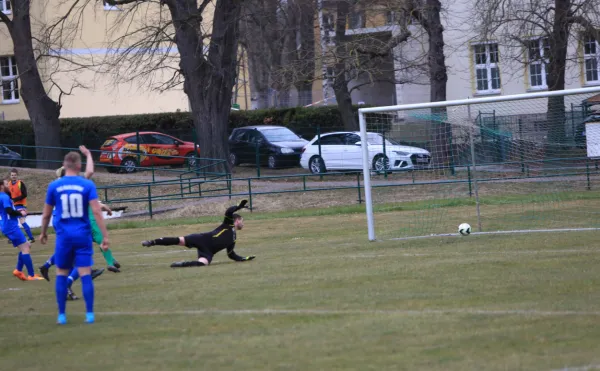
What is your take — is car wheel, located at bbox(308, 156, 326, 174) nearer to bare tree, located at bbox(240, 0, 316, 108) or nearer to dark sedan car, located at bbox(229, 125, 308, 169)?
dark sedan car, located at bbox(229, 125, 308, 169)

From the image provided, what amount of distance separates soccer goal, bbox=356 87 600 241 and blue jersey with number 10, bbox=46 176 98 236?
789cm

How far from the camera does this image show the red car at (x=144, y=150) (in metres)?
35.7

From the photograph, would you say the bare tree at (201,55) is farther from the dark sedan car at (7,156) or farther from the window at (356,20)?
the window at (356,20)

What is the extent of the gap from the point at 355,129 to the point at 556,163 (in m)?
19.2

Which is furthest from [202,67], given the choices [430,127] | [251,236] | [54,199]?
[54,199]

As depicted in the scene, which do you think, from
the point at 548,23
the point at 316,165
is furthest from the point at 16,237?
the point at 548,23

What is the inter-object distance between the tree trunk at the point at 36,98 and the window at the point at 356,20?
14728mm

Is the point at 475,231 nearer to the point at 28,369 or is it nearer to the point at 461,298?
the point at 461,298

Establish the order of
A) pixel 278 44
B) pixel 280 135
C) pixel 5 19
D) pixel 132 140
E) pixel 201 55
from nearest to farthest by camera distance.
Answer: pixel 201 55
pixel 5 19
pixel 280 135
pixel 132 140
pixel 278 44

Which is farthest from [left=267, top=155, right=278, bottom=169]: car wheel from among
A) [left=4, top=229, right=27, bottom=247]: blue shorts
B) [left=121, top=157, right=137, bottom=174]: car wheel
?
[left=4, top=229, right=27, bottom=247]: blue shorts

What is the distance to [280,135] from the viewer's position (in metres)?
35.5

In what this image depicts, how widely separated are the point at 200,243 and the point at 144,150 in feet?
78.3

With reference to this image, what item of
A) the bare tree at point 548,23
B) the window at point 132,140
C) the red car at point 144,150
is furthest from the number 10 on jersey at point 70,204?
the window at point 132,140

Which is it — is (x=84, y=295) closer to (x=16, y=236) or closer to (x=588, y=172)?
(x=16, y=236)
